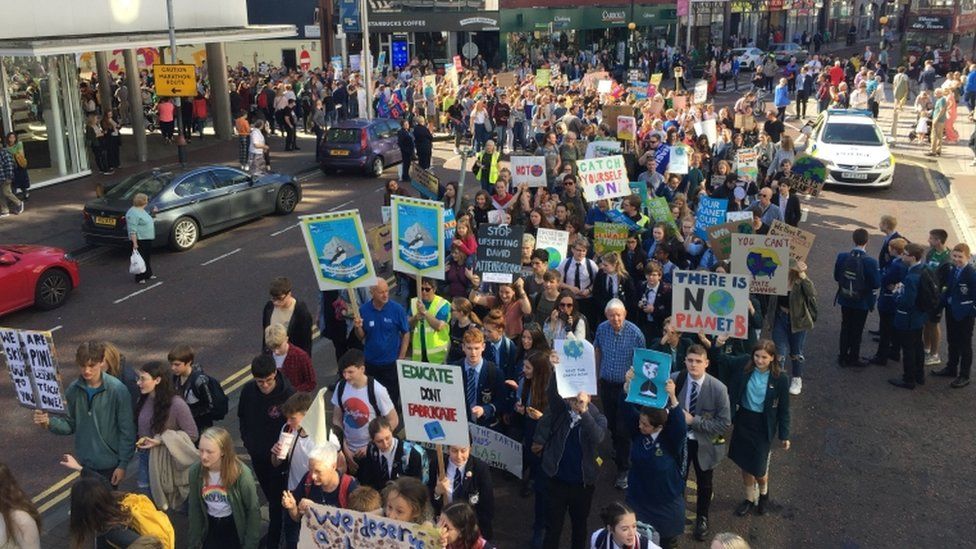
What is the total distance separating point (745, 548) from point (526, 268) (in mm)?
6431

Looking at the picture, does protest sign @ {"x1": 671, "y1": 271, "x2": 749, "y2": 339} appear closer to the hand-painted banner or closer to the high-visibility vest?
the high-visibility vest

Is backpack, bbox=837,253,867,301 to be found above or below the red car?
above

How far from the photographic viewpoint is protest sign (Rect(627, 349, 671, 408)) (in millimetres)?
7391

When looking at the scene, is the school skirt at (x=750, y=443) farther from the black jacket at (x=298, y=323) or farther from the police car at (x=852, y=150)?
the police car at (x=852, y=150)

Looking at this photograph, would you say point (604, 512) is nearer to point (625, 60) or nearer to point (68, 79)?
point (68, 79)

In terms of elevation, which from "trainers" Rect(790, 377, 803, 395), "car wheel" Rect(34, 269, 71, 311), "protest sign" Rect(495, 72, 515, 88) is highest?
"protest sign" Rect(495, 72, 515, 88)

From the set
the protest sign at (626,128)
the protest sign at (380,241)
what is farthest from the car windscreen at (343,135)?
the protest sign at (380,241)

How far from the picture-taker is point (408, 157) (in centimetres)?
2312

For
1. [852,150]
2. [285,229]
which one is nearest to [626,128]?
[852,150]

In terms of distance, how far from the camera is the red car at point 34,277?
13.8 metres

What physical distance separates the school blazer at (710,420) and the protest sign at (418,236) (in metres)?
3.02

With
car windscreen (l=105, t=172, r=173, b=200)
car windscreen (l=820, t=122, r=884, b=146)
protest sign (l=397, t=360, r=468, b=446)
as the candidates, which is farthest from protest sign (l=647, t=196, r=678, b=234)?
car windscreen (l=820, t=122, r=884, b=146)

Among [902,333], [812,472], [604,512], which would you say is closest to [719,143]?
[902,333]

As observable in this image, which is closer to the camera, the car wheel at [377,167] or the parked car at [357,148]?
the parked car at [357,148]
